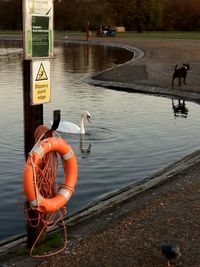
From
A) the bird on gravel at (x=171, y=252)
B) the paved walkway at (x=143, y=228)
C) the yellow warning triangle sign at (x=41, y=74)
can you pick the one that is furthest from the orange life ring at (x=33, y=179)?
the bird on gravel at (x=171, y=252)

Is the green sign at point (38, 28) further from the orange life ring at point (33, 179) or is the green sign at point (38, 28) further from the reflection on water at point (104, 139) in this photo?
the reflection on water at point (104, 139)

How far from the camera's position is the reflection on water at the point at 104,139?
1089 cm

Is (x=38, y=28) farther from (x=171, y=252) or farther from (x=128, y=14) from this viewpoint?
(x=128, y=14)

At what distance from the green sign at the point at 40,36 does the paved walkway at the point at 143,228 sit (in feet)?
8.63

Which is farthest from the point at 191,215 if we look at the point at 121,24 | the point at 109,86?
the point at 121,24

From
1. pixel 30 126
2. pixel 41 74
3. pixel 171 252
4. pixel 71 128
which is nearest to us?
pixel 171 252

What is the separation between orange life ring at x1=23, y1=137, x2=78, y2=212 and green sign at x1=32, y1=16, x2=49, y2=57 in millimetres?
1139

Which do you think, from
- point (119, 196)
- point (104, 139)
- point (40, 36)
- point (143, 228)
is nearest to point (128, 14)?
point (104, 139)

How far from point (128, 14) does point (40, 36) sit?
9394cm

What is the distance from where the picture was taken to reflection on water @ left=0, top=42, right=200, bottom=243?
1089cm

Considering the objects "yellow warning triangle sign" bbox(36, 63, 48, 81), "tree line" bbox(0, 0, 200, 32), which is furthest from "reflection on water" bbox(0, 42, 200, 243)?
"tree line" bbox(0, 0, 200, 32)

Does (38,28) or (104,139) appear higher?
(38,28)

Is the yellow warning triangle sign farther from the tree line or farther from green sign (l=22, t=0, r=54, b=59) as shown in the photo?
the tree line

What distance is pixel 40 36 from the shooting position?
6.78 meters
